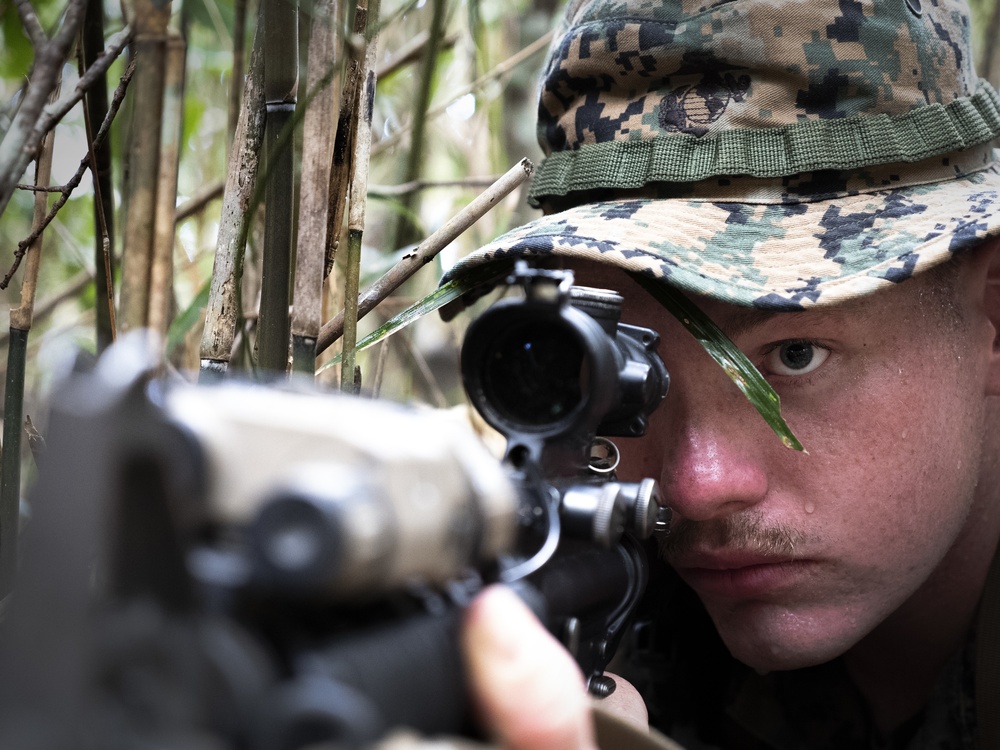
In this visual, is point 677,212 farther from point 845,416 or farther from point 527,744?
point 527,744

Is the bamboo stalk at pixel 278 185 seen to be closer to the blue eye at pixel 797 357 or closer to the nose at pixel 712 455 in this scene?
the nose at pixel 712 455

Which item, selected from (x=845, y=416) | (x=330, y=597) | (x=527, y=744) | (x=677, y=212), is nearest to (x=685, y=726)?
(x=845, y=416)

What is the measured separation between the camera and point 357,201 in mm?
1176

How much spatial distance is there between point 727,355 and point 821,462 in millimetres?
225

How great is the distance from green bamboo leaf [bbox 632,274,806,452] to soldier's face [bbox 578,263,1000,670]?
0.26 feet

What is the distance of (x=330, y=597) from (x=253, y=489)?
8 cm

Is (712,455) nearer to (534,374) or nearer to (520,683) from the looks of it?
(534,374)

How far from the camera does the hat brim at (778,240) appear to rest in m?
1.25

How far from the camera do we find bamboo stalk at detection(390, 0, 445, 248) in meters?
1.43

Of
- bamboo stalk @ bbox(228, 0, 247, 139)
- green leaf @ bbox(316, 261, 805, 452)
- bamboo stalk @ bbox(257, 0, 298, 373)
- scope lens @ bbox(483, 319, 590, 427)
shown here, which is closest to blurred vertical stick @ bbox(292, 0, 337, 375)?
bamboo stalk @ bbox(257, 0, 298, 373)

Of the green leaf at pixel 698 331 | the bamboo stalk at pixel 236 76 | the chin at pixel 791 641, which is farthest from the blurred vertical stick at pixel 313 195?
the chin at pixel 791 641

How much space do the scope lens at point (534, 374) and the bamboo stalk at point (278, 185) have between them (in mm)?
317

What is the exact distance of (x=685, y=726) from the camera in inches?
72.9

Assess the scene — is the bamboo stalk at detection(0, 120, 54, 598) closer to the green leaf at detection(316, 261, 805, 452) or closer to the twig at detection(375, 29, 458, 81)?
the green leaf at detection(316, 261, 805, 452)
